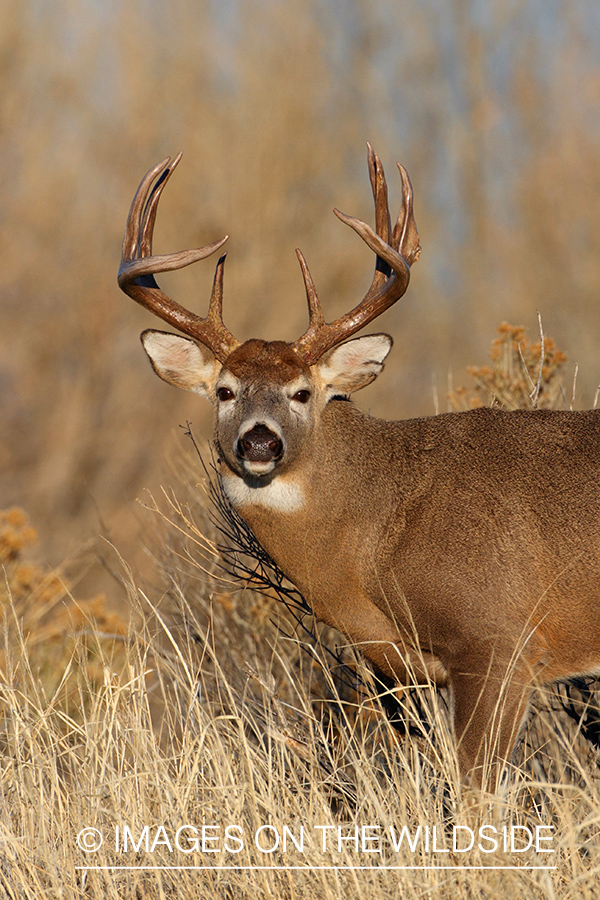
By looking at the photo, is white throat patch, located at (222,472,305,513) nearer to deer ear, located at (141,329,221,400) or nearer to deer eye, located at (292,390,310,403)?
deer eye, located at (292,390,310,403)

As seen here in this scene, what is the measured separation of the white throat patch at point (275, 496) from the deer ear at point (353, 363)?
1.85 feet

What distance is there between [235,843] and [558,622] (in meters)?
1.53

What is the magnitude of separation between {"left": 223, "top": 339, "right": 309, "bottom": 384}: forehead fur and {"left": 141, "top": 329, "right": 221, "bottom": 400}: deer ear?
0.18m

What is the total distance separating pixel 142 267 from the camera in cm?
486

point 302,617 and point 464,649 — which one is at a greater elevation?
point 302,617

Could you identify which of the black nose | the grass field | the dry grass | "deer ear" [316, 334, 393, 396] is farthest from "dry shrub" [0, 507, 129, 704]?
the black nose

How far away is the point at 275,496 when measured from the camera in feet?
15.6

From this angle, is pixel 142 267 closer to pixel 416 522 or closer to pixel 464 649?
pixel 416 522

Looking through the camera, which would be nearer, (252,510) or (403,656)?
(403,656)

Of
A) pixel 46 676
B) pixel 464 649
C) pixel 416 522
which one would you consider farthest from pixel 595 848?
pixel 46 676

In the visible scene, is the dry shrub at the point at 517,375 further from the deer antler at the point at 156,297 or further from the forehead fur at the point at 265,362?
the deer antler at the point at 156,297

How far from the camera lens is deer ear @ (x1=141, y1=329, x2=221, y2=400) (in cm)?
511

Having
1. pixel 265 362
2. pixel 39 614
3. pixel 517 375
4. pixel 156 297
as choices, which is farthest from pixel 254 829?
pixel 39 614

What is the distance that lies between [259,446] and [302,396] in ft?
1.58
